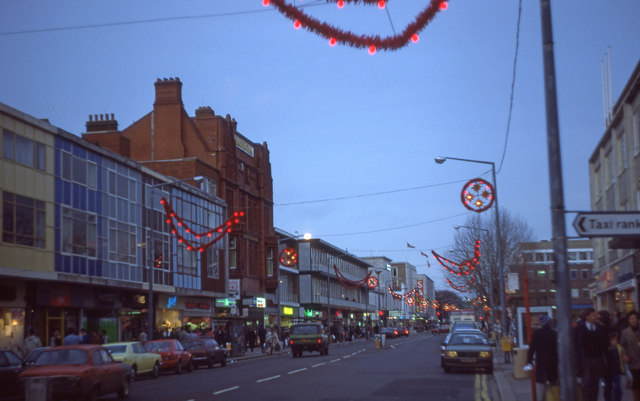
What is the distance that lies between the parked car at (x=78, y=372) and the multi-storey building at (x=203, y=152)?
1367 inches

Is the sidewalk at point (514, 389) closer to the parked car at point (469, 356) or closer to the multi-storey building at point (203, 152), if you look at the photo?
the parked car at point (469, 356)

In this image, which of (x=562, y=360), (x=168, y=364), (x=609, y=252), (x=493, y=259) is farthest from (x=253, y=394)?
(x=493, y=259)

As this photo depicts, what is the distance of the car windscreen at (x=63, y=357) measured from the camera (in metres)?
18.0

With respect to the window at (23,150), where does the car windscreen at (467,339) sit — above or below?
below

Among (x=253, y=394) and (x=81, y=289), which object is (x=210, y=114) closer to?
(x=81, y=289)

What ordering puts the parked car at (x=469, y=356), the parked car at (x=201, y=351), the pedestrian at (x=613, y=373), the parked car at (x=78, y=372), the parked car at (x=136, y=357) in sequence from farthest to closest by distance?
1. the parked car at (x=201, y=351)
2. the parked car at (x=136, y=357)
3. the parked car at (x=469, y=356)
4. the parked car at (x=78, y=372)
5. the pedestrian at (x=613, y=373)

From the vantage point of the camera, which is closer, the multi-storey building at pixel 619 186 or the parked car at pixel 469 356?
the parked car at pixel 469 356

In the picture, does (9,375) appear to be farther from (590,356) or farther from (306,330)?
(306,330)

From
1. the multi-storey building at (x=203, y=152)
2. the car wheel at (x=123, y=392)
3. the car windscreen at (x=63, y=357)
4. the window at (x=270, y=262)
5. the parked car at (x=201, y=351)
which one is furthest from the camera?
the window at (x=270, y=262)

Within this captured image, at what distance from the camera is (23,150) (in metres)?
32.0

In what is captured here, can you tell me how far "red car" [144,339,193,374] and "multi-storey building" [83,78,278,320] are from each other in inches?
868

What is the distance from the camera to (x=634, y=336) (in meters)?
13.6

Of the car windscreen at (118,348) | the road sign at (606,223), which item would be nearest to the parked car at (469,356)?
the car windscreen at (118,348)

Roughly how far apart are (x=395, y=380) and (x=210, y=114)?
4166 cm
